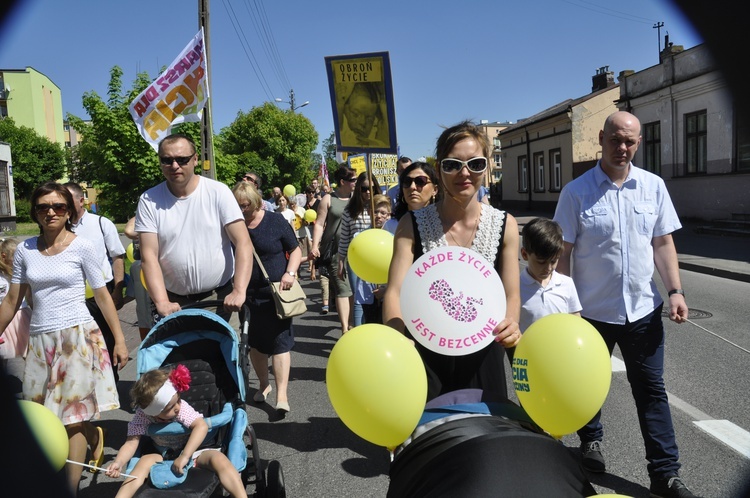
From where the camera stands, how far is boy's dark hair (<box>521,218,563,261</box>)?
3564mm

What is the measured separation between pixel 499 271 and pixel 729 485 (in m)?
2.16

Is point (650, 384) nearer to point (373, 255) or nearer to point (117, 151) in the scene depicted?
point (373, 255)

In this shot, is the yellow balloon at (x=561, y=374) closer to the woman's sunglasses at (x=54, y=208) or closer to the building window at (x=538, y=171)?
the woman's sunglasses at (x=54, y=208)

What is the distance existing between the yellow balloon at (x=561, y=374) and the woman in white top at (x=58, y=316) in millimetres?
2922

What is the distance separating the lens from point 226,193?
13.3ft

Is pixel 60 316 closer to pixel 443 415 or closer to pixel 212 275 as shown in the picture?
pixel 212 275

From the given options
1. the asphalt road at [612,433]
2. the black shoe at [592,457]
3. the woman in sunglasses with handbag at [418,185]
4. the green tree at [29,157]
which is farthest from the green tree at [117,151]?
the green tree at [29,157]

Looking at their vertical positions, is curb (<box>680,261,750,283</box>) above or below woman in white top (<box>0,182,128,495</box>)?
below

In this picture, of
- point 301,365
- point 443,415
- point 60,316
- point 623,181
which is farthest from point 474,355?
point 301,365

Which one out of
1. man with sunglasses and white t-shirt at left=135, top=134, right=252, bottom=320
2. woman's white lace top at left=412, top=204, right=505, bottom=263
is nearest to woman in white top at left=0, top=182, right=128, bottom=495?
man with sunglasses and white t-shirt at left=135, top=134, right=252, bottom=320

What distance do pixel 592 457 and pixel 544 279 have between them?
117cm

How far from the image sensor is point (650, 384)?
11.7 ft

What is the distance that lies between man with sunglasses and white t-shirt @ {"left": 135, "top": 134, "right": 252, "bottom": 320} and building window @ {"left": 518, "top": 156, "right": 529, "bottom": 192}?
130 ft

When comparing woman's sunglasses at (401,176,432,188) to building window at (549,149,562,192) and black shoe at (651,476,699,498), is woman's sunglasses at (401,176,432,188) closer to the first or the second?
black shoe at (651,476,699,498)
